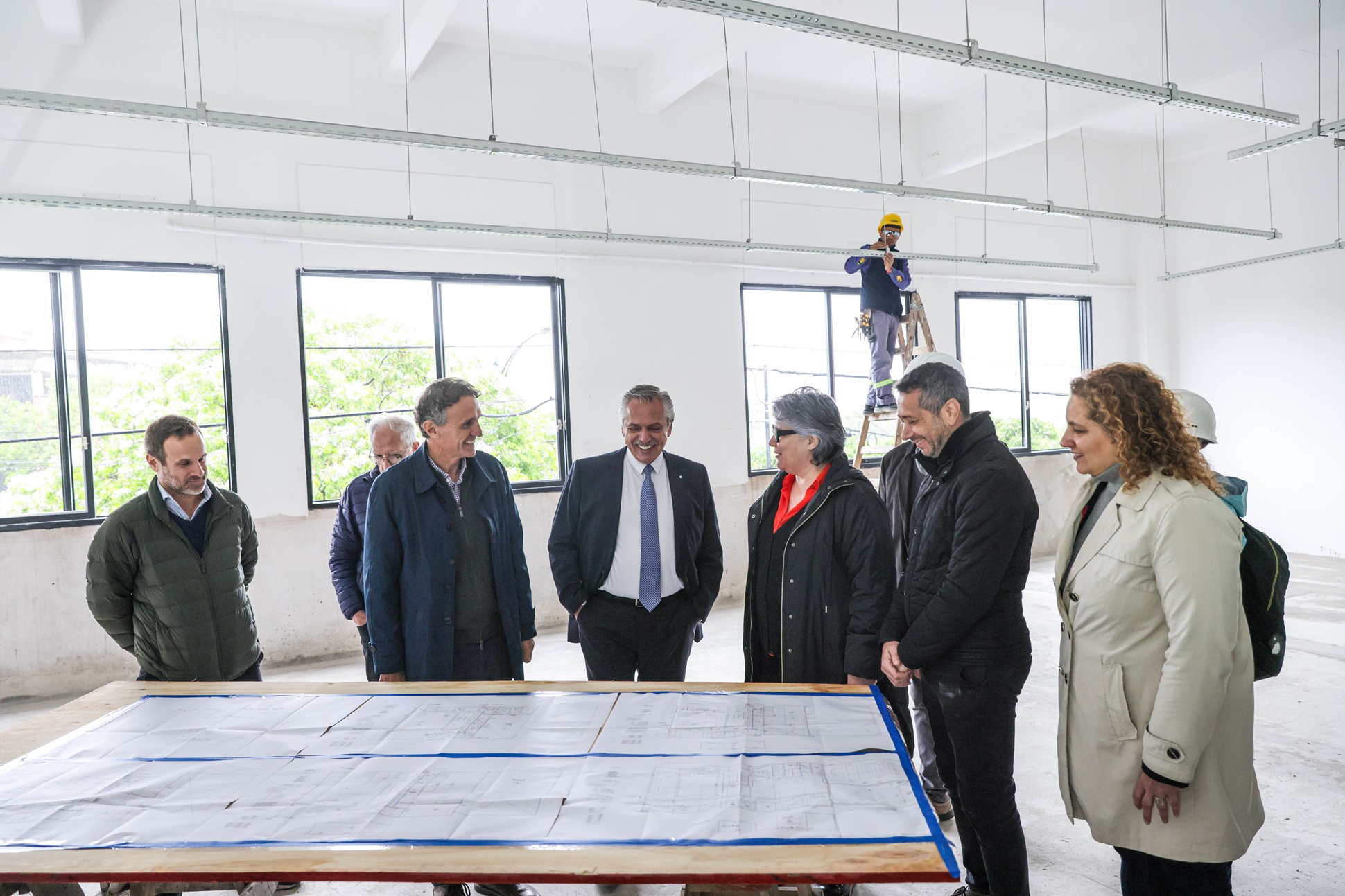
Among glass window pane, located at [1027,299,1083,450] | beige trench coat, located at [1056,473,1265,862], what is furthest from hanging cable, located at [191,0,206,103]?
glass window pane, located at [1027,299,1083,450]

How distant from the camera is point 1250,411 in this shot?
8914 mm

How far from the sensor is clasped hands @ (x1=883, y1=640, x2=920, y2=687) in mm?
2234

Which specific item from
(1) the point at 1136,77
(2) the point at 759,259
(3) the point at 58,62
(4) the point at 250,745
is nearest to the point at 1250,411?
(1) the point at 1136,77

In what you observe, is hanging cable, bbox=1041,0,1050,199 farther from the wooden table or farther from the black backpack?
the wooden table

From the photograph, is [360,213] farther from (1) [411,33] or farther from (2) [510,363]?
(2) [510,363]

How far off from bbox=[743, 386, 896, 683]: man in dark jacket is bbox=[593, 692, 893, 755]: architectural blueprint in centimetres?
27

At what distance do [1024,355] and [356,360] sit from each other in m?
6.94

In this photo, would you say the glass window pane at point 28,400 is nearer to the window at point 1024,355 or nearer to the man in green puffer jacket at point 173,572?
the man in green puffer jacket at point 173,572

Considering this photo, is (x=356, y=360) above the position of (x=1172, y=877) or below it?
above

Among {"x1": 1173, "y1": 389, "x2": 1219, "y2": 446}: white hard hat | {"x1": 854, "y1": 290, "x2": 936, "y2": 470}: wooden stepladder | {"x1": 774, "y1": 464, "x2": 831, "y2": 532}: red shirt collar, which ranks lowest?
{"x1": 774, "y1": 464, "x2": 831, "y2": 532}: red shirt collar

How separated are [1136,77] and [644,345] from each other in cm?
405

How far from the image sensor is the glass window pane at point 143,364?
212 inches

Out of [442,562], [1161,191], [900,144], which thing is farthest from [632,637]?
[1161,191]

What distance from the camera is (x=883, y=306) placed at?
19.3 ft
